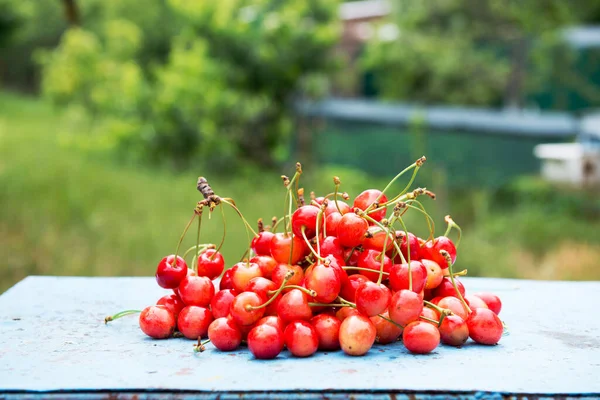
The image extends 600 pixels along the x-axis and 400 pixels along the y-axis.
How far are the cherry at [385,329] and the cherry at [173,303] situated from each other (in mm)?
389

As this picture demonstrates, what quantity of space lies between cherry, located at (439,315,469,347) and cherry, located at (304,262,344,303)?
0.72 ft

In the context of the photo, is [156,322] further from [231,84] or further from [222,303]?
[231,84]

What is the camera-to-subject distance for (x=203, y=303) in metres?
1.41

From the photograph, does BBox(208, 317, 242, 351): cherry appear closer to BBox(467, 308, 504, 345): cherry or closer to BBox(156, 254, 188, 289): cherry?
BBox(156, 254, 188, 289): cherry

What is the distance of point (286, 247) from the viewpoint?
1.40 metres

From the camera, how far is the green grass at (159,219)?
16.3 ft

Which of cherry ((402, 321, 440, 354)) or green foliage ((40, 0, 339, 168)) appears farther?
green foliage ((40, 0, 339, 168))

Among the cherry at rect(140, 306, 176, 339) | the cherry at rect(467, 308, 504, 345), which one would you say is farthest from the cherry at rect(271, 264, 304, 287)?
the cherry at rect(467, 308, 504, 345)

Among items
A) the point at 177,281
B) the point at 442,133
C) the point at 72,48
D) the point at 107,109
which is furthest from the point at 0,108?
the point at 177,281

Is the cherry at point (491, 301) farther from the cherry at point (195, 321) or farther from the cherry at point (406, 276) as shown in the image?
the cherry at point (195, 321)

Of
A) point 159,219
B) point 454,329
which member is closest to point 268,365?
point 454,329

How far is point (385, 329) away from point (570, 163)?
22.2 feet

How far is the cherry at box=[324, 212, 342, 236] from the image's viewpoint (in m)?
1.40

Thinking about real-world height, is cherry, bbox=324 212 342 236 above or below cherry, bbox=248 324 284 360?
above
